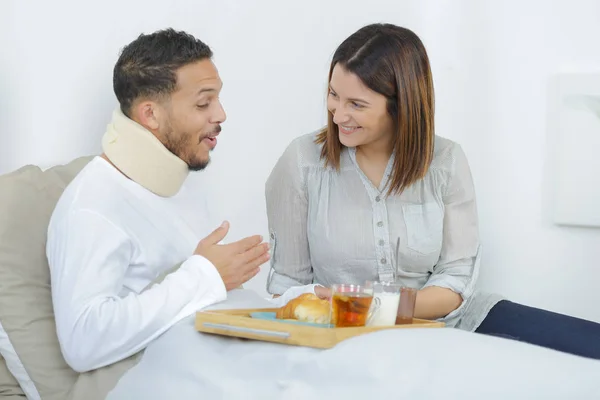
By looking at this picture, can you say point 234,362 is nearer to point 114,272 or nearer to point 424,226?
point 114,272

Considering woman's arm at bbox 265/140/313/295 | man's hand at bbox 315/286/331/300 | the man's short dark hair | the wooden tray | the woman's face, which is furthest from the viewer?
woman's arm at bbox 265/140/313/295

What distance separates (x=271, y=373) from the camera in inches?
60.7

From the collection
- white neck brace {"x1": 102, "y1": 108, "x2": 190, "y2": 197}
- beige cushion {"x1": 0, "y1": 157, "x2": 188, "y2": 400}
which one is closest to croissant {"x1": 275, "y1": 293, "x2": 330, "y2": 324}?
beige cushion {"x1": 0, "y1": 157, "x2": 188, "y2": 400}

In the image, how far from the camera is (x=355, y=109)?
2.25 metres

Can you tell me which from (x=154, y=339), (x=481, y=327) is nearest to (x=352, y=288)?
(x=154, y=339)

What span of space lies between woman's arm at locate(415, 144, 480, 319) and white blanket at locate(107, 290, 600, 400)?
31.4 inches

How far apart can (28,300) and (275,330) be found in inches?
21.1

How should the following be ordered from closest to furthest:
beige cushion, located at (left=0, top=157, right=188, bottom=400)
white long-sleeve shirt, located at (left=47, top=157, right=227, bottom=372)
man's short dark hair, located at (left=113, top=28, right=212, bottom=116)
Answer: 1. white long-sleeve shirt, located at (left=47, top=157, right=227, bottom=372)
2. beige cushion, located at (left=0, top=157, right=188, bottom=400)
3. man's short dark hair, located at (left=113, top=28, right=212, bottom=116)

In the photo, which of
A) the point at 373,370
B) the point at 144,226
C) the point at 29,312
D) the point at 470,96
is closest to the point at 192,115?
the point at 144,226

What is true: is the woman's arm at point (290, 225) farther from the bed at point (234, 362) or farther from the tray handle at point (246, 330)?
the tray handle at point (246, 330)

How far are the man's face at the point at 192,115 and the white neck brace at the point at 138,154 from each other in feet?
0.13

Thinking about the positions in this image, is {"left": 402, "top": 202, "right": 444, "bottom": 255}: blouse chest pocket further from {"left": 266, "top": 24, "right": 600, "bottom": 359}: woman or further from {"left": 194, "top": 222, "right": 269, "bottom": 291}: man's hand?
{"left": 194, "top": 222, "right": 269, "bottom": 291}: man's hand

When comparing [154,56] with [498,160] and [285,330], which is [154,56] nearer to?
[285,330]

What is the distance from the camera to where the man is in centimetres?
167
